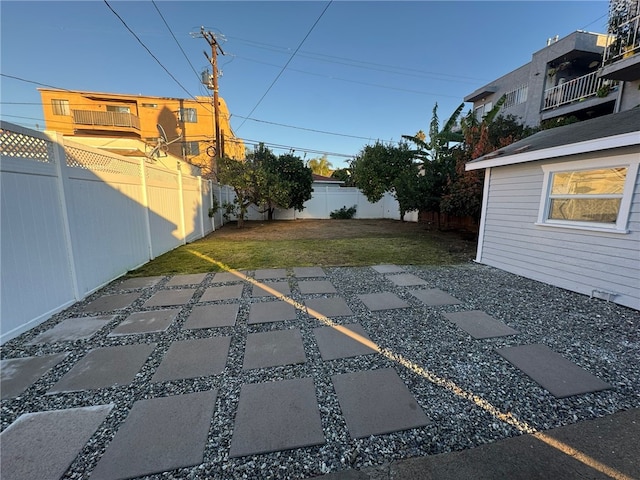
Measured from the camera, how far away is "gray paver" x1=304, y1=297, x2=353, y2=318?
11.9 feet

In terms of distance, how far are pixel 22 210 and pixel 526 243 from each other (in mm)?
7908

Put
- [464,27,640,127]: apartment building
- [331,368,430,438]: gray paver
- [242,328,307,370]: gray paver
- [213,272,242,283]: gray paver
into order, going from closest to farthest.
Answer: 1. [331,368,430,438]: gray paver
2. [242,328,307,370]: gray paver
3. [213,272,242,283]: gray paver
4. [464,27,640,127]: apartment building

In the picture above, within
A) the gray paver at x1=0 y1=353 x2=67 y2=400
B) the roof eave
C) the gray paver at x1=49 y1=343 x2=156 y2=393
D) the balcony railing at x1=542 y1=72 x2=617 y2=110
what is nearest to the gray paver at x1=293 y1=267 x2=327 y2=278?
the gray paver at x1=49 y1=343 x2=156 y2=393

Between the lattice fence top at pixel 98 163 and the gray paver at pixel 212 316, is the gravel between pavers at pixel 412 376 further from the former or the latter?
the lattice fence top at pixel 98 163

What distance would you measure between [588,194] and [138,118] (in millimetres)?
25737

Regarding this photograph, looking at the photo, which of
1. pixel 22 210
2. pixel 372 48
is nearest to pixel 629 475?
pixel 22 210

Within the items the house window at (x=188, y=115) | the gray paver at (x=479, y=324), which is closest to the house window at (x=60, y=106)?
the house window at (x=188, y=115)

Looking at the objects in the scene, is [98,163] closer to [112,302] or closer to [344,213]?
[112,302]

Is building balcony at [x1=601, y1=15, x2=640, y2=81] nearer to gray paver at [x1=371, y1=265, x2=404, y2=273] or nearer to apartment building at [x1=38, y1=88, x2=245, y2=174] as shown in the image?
gray paver at [x1=371, y1=265, x2=404, y2=273]

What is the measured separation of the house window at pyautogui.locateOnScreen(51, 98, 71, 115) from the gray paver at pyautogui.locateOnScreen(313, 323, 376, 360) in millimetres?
27174

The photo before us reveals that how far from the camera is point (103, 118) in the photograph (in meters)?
19.5

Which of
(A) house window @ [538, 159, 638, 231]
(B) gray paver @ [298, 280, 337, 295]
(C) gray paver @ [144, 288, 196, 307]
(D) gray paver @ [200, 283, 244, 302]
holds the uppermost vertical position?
(A) house window @ [538, 159, 638, 231]

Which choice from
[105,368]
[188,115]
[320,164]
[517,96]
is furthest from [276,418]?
[320,164]

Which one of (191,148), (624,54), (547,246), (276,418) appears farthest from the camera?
(191,148)
